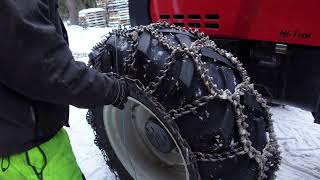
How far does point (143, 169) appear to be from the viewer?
235cm

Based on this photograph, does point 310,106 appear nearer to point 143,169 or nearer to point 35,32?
point 143,169

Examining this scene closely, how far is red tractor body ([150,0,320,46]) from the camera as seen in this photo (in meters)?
1.71

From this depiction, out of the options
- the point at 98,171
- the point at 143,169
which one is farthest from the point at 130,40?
the point at 98,171


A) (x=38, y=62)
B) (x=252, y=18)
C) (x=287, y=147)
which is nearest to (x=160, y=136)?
(x=252, y=18)

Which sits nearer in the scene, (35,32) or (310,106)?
(35,32)

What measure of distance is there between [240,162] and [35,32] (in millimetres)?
944

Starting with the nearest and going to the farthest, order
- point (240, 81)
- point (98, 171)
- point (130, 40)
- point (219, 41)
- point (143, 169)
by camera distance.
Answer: point (240, 81), point (130, 40), point (219, 41), point (143, 169), point (98, 171)

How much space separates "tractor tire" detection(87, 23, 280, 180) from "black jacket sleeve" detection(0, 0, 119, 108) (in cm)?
33

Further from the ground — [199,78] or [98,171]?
[199,78]

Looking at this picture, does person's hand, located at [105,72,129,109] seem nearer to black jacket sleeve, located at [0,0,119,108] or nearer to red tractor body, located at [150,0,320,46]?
black jacket sleeve, located at [0,0,119,108]

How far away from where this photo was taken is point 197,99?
1.65 m

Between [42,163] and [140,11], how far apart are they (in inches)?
46.5

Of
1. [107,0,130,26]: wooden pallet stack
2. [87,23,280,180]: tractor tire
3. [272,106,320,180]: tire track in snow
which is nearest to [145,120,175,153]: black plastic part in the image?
[87,23,280,180]: tractor tire

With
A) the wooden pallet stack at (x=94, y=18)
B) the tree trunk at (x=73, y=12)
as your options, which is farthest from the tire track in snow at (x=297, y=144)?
the tree trunk at (x=73, y=12)
